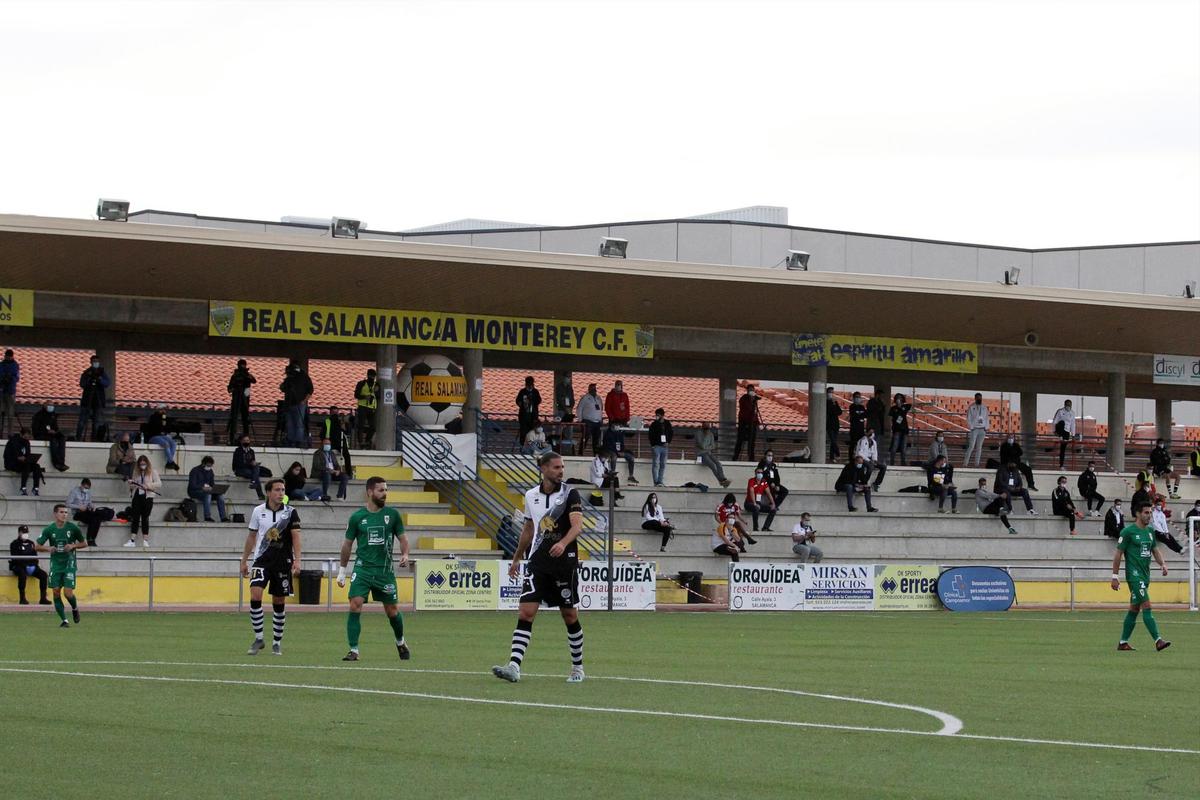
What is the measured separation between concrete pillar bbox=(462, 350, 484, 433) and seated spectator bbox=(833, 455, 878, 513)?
28.7 feet

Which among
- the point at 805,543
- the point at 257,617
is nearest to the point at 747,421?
the point at 805,543

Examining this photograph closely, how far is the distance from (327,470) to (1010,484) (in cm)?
1685

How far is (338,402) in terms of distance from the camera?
52.3m

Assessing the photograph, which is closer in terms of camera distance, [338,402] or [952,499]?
[952,499]

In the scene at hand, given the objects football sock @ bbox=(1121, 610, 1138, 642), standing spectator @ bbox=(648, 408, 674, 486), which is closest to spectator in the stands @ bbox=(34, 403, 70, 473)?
standing spectator @ bbox=(648, 408, 674, 486)

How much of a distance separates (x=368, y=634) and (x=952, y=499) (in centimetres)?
2233

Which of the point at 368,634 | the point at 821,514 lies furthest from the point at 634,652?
the point at 821,514

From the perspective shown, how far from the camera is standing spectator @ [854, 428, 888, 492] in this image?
42094 mm

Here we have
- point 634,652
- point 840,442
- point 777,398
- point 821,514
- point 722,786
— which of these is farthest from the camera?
point 777,398

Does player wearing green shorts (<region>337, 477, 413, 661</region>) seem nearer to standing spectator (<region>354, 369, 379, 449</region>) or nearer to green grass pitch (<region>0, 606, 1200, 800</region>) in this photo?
green grass pitch (<region>0, 606, 1200, 800</region>)

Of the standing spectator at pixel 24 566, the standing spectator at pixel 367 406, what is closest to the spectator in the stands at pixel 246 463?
the standing spectator at pixel 367 406

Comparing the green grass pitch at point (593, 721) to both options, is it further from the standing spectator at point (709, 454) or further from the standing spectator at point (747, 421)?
the standing spectator at point (747, 421)

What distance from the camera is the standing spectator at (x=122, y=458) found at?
3541cm

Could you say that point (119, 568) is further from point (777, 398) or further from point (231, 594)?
point (777, 398)
